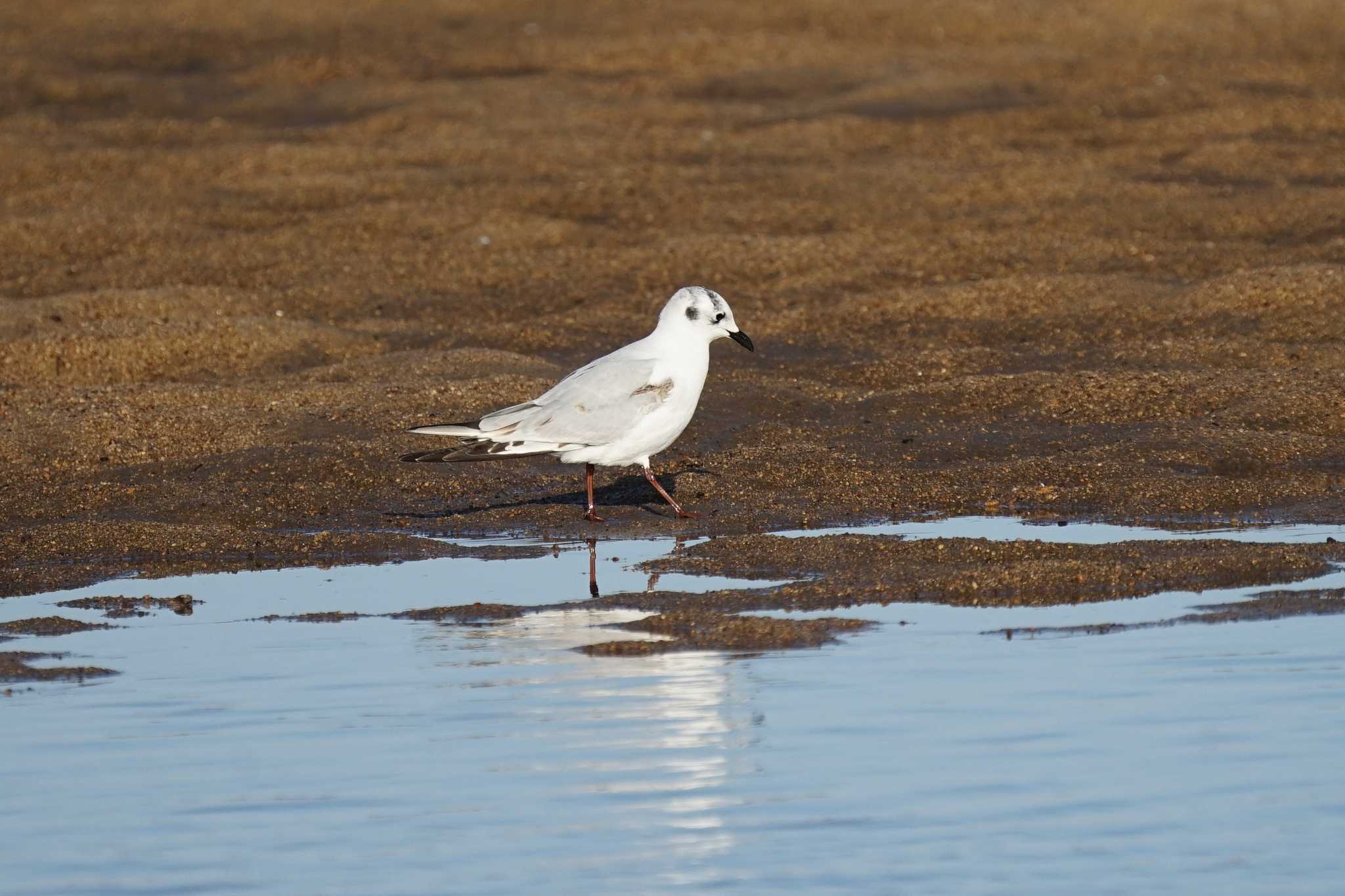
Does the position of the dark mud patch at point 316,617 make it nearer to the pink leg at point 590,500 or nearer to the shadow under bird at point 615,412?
the shadow under bird at point 615,412

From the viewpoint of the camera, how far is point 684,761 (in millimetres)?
6363

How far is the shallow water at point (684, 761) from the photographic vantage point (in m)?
5.45

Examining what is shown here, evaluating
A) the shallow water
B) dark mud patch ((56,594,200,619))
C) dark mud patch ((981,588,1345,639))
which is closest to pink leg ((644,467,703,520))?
the shallow water

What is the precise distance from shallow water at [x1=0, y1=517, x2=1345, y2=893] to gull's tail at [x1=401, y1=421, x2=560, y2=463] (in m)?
2.02

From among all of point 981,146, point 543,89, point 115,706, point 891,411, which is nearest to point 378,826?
point 115,706

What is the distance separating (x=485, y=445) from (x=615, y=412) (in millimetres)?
672

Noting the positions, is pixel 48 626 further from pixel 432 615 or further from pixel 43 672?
pixel 432 615

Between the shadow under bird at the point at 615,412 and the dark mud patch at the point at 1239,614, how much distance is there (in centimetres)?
304

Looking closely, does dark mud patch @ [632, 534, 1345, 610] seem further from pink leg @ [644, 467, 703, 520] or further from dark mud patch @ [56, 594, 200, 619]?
dark mud patch @ [56, 594, 200, 619]

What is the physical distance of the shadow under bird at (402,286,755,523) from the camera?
34.3ft

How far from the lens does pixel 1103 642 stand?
301 inches

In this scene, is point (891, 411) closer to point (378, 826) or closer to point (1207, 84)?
point (378, 826)

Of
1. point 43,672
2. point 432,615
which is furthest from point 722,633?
point 43,672

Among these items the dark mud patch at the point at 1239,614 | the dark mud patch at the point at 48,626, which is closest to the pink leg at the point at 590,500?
the dark mud patch at the point at 48,626
